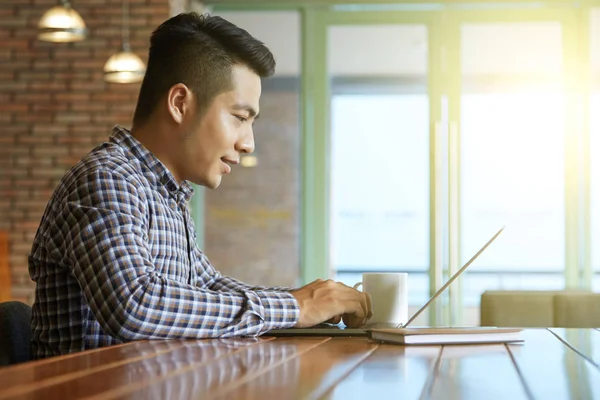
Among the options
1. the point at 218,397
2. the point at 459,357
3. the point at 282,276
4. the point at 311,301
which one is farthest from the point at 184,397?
the point at 282,276

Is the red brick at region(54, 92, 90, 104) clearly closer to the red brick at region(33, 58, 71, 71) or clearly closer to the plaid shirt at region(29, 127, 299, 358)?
the red brick at region(33, 58, 71, 71)

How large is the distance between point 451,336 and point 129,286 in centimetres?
52

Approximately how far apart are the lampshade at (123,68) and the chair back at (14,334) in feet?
12.6

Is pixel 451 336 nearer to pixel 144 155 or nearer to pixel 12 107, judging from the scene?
pixel 144 155

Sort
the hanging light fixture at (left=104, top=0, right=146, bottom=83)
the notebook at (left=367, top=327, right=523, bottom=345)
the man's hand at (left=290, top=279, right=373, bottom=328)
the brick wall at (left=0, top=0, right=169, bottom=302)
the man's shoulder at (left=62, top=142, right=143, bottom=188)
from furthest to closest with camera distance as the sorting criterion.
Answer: the brick wall at (left=0, top=0, right=169, bottom=302)
the hanging light fixture at (left=104, top=0, right=146, bottom=83)
the man's hand at (left=290, top=279, right=373, bottom=328)
the man's shoulder at (left=62, top=142, right=143, bottom=188)
the notebook at (left=367, top=327, right=523, bottom=345)

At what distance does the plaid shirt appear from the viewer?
1.56m

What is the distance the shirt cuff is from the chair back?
404 millimetres

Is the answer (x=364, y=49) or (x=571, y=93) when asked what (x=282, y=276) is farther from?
(x=571, y=93)

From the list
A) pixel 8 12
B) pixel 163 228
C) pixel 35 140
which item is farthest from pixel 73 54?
pixel 163 228

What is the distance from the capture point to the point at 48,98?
639cm

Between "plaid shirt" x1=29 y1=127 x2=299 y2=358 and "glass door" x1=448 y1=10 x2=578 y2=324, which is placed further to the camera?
"glass door" x1=448 y1=10 x2=578 y2=324

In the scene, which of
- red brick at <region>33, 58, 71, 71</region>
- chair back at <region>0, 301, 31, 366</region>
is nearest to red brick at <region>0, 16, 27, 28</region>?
red brick at <region>33, 58, 71, 71</region>

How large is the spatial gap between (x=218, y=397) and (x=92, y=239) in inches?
30.1

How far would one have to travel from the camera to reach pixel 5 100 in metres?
6.39
